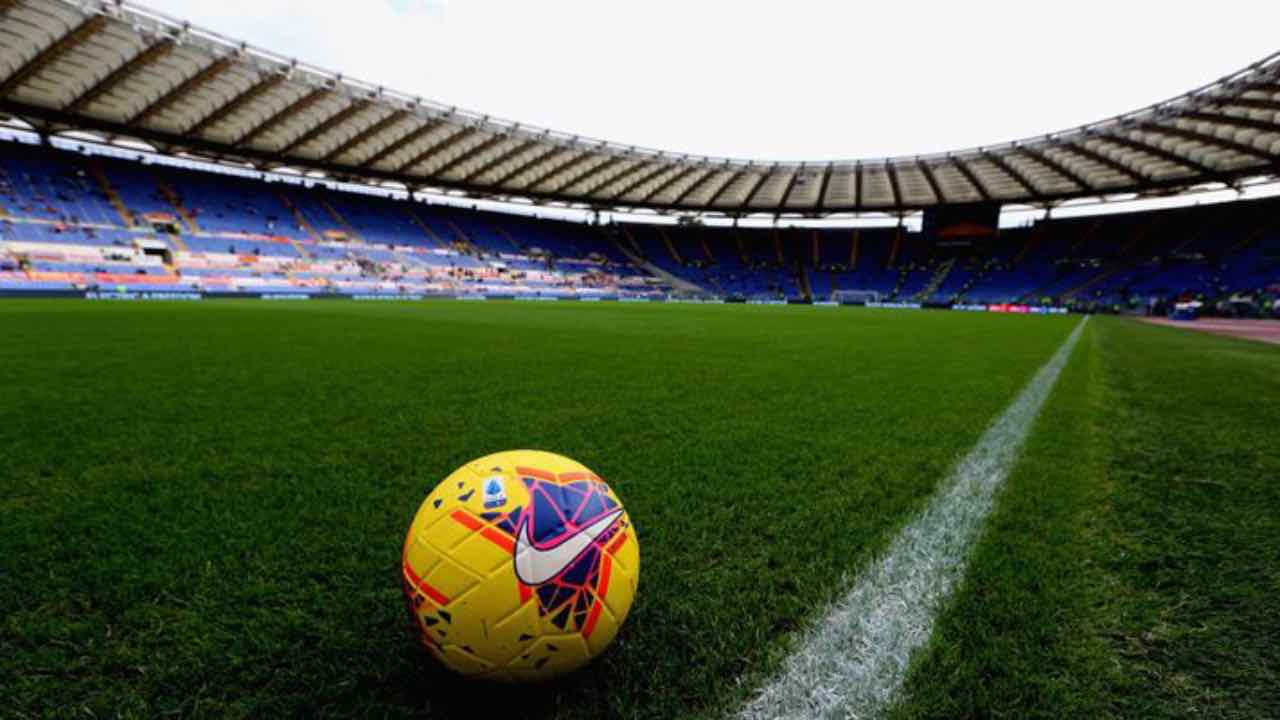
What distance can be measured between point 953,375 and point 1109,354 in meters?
4.74

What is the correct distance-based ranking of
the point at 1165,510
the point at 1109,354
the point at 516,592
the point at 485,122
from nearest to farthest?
the point at 516,592 < the point at 1165,510 < the point at 1109,354 < the point at 485,122

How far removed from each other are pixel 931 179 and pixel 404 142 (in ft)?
119

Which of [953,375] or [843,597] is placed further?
[953,375]

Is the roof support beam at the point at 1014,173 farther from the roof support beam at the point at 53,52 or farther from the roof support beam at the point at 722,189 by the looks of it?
the roof support beam at the point at 53,52

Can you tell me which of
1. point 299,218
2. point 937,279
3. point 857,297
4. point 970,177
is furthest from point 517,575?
point 937,279

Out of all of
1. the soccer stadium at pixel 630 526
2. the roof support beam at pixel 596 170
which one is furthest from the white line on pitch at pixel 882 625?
the roof support beam at pixel 596 170

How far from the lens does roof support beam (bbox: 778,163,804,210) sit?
140ft

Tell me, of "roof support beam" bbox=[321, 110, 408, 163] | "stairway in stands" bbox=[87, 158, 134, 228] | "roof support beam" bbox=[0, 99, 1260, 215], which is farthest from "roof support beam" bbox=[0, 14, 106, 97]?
"roof support beam" bbox=[321, 110, 408, 163]

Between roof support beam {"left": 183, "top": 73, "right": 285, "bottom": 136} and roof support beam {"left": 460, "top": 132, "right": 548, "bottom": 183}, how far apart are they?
13792mm

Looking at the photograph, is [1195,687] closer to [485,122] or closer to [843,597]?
[843,597]

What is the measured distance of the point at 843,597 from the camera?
5.51 feet

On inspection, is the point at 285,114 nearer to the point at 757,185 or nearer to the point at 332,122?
the point at 332,122

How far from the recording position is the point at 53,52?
2198cm

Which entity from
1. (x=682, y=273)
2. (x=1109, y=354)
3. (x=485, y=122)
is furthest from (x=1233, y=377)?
(x=682, y=273)
